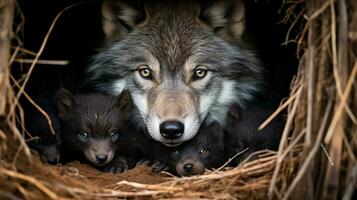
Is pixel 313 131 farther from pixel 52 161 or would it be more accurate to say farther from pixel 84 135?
pixel 52 161

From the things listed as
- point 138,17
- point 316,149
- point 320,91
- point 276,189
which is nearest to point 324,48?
point 320,91

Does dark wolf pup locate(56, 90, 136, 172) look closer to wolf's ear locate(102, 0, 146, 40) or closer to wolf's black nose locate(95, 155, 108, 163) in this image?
wolf's black nose locate(95, 155, 108, 163)

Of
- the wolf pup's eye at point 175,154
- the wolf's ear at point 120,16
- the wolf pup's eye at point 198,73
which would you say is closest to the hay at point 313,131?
the wolf pup's eye at point 175,154

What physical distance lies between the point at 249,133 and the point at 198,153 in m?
0.43

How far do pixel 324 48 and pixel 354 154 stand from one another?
2.14 ft

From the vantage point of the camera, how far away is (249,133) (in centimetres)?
491

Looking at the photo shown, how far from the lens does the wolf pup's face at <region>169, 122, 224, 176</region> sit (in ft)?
15.7

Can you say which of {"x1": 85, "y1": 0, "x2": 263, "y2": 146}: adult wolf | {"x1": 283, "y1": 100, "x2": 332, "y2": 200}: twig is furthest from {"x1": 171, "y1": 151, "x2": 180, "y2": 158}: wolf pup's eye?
{"x1": 283, "y1": 100, "x2": 332, "y2": 200}: twig

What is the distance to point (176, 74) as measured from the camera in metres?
5.36

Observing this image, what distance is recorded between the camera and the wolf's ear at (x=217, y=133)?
502 centimetres

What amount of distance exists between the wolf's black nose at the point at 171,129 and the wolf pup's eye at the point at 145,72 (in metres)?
0.69

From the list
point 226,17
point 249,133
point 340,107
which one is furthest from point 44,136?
point 340,107

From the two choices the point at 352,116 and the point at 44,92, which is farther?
the point at 44,92

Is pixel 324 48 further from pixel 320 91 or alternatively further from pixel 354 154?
pixel 354 154
